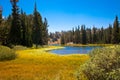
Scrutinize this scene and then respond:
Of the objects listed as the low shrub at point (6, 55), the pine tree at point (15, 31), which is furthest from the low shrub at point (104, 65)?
the pine tree at point (15, 31)

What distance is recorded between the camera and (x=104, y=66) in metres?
13.7

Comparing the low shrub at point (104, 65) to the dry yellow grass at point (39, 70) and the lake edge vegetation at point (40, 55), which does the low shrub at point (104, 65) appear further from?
the dry yellow grass at point (39, 70)

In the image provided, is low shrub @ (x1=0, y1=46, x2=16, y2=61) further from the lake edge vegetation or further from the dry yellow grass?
the dry yellow grass

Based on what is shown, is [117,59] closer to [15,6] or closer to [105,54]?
[105,54]

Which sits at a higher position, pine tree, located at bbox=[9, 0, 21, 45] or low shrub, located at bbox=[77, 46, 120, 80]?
pine tree, located at bbox=[9, 0, 21, 45]

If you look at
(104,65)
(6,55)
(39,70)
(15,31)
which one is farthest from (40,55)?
(15,31)

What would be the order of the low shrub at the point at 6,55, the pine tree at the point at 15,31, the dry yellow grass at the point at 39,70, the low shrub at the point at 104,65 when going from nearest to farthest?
the low shrub at the point at 104,65 < the dry yellow grass at the point at 39,70 < the low shrub at the point at 6,55 < the pine tree at the point at 15,31

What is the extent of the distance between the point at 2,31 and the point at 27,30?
16320 millimetres

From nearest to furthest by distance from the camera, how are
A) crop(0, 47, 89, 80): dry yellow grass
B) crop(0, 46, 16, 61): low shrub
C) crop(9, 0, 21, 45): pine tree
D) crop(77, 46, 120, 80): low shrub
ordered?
crop(77, 46, 120, 80): low shrub < crop(0, 47, 89, 80): dry yellow grass < crop(0, 46, 16, 61): low shrub < crop(9, 0, 21, 45): pine tree

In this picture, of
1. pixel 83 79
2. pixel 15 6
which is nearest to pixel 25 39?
pixel 15 6

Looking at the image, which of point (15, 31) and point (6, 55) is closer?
point (6, 55)

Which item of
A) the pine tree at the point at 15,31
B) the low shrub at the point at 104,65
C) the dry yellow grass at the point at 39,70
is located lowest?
the dry yellow grass at the point at 39,70

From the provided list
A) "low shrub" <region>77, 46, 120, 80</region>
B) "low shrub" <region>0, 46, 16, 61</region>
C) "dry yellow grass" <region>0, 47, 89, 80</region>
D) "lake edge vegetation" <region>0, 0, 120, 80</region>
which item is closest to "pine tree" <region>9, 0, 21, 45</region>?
"lake edge vegetation" <region>0, 0, 120, 80</region>

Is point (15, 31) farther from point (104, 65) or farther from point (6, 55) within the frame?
point (104, 65)
